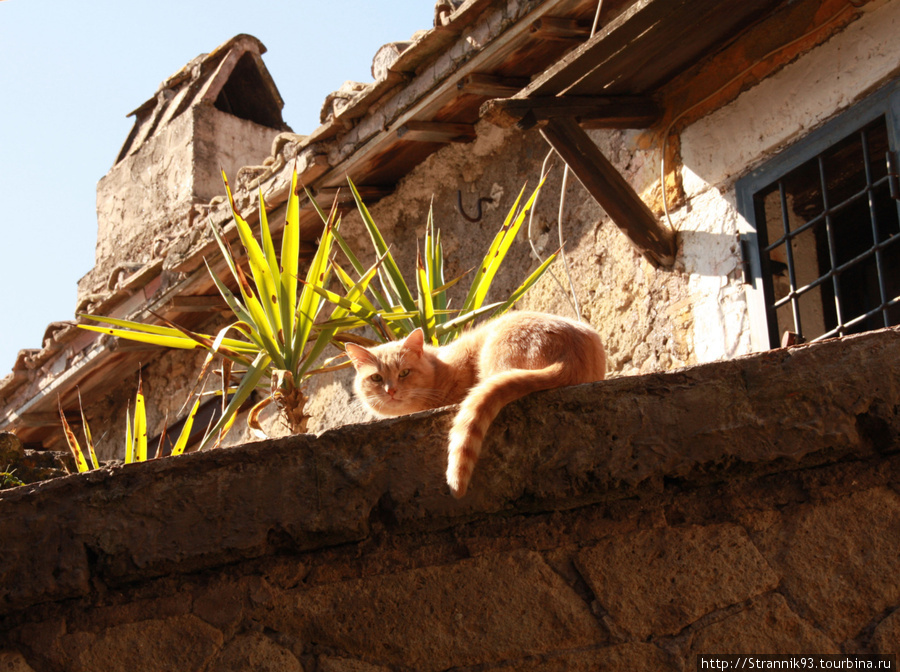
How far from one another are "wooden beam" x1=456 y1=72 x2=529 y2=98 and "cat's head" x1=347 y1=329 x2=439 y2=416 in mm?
1967

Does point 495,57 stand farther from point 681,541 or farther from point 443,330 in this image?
point 681,541

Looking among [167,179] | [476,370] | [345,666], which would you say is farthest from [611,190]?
[167,179]

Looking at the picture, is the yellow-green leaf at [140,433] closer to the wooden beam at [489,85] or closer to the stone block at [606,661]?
the stone block at [606,661]

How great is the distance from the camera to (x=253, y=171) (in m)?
6.27

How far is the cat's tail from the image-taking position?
1857 millimetres

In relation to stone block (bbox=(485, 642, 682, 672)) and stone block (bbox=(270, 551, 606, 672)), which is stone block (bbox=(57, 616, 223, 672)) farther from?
stone block (bbox=(485, 642, 682, 672))

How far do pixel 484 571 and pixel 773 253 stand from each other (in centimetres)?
281

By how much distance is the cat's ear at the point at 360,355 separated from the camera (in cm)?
314

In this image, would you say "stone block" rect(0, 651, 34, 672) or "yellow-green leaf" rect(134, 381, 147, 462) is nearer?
"stone block" rect(0, 651, 34, 672)

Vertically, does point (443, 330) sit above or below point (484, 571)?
above

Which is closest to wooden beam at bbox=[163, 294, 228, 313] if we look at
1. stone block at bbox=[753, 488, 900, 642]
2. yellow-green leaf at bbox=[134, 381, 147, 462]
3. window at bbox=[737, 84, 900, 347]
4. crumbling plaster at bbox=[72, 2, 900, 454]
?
crumbling plaster at bbox=[72, 2, 900, 454]

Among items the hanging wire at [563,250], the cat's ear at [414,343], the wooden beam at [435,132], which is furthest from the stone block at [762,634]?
the wooden beam at [435,132]

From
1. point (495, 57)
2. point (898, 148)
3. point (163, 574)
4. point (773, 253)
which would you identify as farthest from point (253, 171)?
point (163, 574)

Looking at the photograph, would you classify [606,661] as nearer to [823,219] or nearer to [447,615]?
[447,615]
